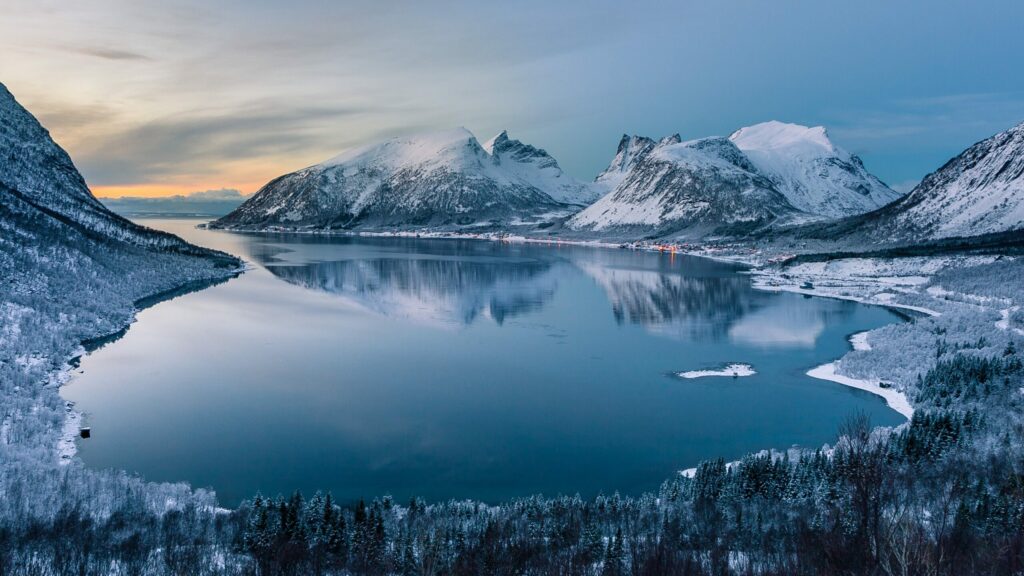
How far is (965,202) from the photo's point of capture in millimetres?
132375

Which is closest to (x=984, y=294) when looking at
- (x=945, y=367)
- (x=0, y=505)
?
(x=945, y=367)

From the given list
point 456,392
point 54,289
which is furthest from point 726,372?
point 54,289

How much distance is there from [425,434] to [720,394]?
16.4m

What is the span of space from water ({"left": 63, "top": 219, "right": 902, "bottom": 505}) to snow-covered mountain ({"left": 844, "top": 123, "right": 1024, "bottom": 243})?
69358 millimetres

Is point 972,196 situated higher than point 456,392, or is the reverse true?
point 972,196

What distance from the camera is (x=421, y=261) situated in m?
126

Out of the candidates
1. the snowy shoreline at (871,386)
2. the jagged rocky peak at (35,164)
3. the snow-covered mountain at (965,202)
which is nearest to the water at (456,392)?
the snowy shoreline at (871,386)

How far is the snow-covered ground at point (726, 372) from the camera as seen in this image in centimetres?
4106

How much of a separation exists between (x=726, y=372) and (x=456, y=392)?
16.6 metres

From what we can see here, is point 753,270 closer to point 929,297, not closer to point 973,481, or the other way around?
point 929,297

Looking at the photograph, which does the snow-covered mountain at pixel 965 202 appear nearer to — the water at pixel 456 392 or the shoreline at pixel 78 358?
the water at pixel 456 392

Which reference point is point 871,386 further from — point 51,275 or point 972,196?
point 972,196

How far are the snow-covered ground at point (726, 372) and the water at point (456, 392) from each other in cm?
74

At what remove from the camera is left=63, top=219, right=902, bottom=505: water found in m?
26.7
